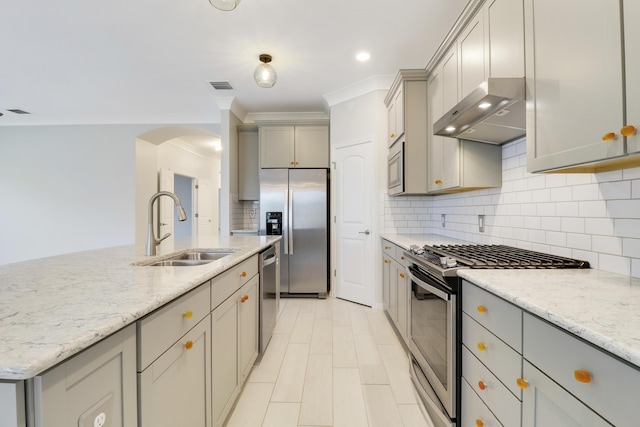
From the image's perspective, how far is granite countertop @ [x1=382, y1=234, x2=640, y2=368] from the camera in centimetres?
61

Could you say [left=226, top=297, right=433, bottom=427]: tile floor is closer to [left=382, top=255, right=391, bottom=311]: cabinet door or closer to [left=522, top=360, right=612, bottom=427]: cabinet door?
[left=382, top=255, right=391, bottom=311]: cabinet door

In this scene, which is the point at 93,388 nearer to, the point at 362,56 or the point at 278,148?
the point at 362,56

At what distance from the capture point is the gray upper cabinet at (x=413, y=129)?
104 inches

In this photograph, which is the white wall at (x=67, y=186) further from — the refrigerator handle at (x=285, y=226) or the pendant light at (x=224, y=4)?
the pendant light at (x=224, y=4)

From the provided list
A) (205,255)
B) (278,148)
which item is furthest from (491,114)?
(278,148)

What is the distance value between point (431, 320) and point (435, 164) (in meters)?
1.42

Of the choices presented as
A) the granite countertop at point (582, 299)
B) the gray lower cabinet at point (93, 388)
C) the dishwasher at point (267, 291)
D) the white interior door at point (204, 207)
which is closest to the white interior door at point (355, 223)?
the dishwasher at point (267, 291)

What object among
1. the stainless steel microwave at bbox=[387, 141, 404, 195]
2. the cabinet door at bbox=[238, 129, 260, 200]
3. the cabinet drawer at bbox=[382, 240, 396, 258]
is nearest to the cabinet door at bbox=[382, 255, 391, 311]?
the cabinet drawer at bbox=[382, 240, 396, 258]

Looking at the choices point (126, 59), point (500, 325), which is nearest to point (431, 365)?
point (500, 325)

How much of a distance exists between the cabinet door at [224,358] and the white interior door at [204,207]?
18.3 ft

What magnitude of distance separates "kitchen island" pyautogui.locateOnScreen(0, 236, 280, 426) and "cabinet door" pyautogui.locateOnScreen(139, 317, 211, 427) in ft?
0.18

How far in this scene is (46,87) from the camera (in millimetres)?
3510

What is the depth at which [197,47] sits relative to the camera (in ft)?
8.86

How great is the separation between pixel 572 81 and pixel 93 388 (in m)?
1.73
